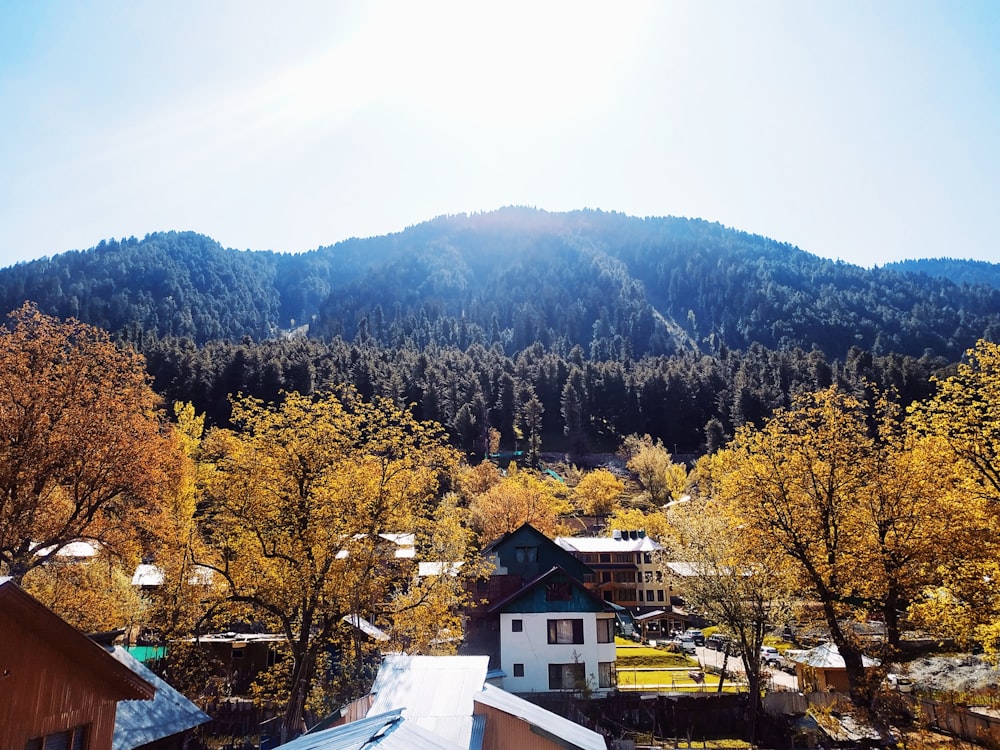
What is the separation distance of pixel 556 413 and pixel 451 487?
62.2 m

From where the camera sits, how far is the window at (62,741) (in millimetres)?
12259

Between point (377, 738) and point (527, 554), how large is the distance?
146 ft

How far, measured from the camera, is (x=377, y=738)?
9.96 metres

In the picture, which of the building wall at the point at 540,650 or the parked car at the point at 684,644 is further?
the parked car at the point at 684,644

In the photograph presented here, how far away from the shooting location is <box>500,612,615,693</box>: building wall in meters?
41.3

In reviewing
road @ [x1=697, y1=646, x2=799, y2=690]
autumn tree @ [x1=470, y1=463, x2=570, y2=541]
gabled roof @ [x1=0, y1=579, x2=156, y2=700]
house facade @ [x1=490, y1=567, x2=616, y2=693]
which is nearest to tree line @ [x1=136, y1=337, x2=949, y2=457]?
autumn tree @ [x1=470, y1=463, x2=570, y2=541]

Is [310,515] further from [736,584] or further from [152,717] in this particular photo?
[736,584]

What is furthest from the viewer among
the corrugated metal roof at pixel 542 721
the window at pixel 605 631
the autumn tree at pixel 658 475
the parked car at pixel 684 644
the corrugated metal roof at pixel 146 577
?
the autumn tree at pixel 658 475

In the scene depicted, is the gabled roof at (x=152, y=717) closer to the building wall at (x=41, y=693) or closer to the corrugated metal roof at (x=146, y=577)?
the building wall at (x=41, y=693)

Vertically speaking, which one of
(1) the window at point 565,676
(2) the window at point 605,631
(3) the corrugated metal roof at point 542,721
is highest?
(3) the corrugated metal roof at point 542,721

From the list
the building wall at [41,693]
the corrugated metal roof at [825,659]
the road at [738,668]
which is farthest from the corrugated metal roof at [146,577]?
the corrugated metal roof at [825,659]

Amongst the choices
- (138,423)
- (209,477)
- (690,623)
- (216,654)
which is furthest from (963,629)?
(690,623)

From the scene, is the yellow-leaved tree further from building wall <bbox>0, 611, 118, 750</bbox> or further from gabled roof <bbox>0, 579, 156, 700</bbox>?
building wall <bbox>0, 611, 118, 750</bbox>

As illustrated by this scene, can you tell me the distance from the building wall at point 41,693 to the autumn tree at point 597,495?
9155 centimetres
